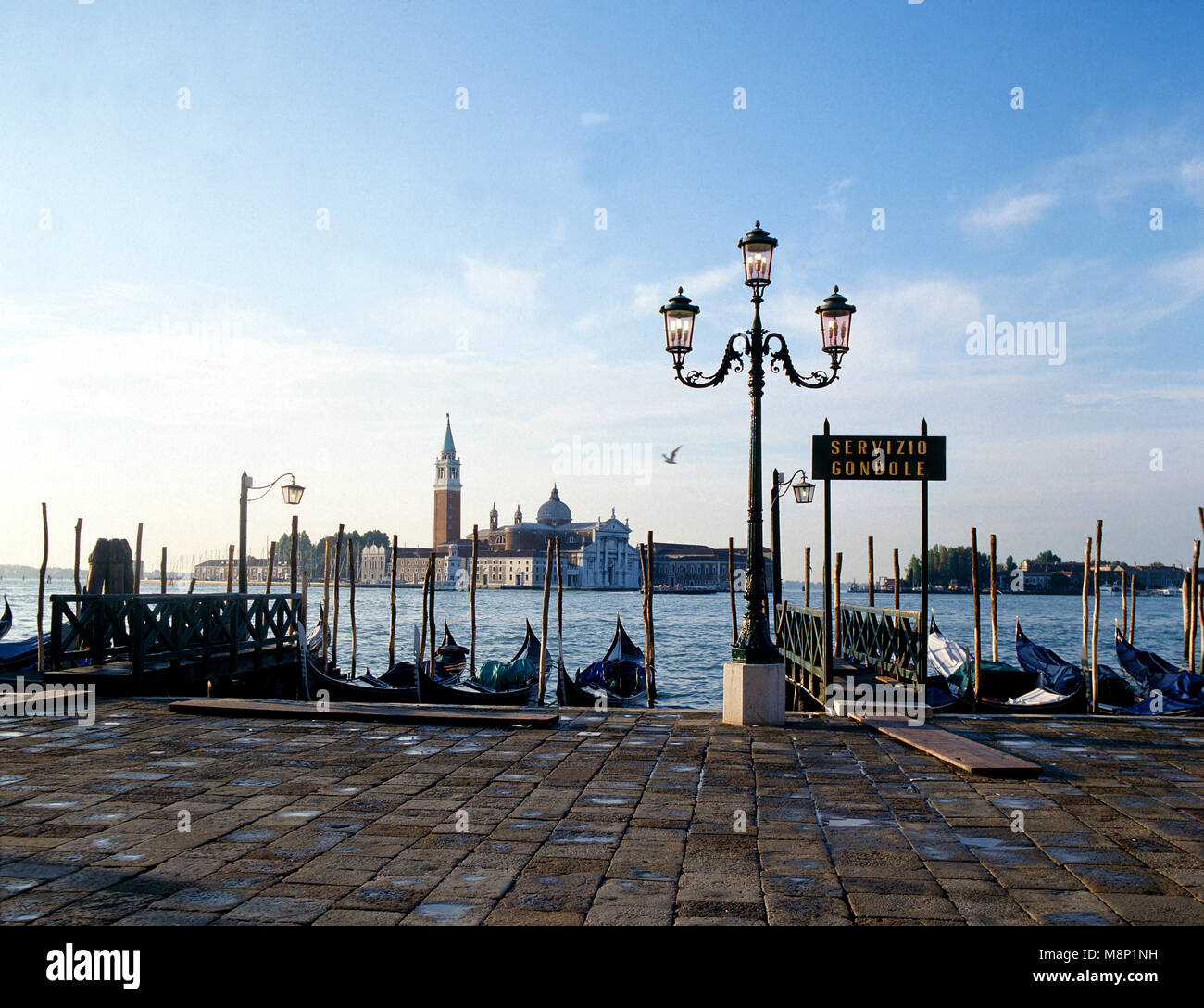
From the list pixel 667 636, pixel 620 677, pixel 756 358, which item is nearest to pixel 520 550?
pixel 667 636

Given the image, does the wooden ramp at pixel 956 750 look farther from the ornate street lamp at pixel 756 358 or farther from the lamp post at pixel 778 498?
the lamp post at pixel 778 498

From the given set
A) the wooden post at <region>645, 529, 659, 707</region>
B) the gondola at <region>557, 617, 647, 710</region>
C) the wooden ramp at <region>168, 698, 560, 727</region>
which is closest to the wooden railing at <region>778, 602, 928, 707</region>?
the wooden post at <region>645, 529, 659, 707</region>

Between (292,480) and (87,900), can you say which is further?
(292,480)

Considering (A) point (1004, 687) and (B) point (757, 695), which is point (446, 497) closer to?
(A) point (1004, 687)

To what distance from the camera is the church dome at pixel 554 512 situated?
5610 inches

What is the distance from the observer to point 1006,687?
1811cm

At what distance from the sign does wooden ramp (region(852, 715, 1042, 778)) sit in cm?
241

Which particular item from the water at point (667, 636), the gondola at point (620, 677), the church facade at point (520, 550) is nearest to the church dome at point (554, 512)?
the church facade at point (520, 550)

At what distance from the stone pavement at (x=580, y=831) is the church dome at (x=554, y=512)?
133739 millimetres

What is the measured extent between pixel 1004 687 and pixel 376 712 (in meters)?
13.1
